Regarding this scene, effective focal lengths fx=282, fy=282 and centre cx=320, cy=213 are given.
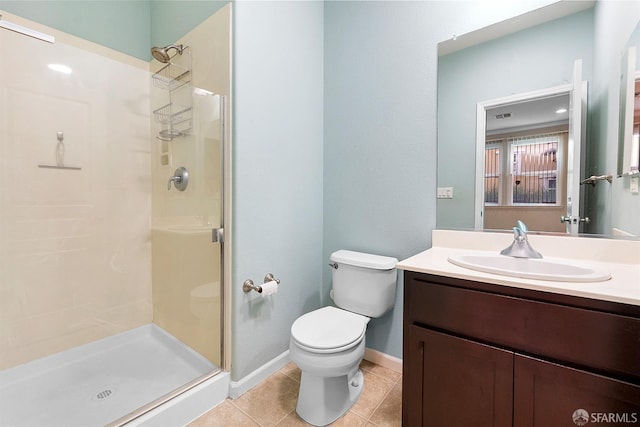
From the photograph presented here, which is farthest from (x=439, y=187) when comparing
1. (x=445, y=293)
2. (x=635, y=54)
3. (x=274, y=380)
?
(x=274, y=380)

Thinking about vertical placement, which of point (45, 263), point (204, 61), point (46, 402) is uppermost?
point (204, 61)

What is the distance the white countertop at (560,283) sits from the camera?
2.71 ft

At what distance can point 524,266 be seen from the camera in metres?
1.24

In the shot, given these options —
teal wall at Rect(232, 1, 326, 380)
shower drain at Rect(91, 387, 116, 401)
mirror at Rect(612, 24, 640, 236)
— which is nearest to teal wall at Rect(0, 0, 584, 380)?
teal wall at Rect(232, 1, 326, 380)

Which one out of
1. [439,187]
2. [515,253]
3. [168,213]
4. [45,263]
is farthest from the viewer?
[168,213]

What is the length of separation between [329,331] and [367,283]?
36 cm

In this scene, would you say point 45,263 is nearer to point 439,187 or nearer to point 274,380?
point 274,380

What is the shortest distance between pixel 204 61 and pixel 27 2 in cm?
107

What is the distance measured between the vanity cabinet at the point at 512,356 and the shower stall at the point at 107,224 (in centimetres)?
106

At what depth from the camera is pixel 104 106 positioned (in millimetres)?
1925

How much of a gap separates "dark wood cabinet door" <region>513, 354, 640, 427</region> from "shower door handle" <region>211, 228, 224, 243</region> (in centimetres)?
139

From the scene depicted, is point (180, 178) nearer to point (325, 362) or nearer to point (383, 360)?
point (325, 362)

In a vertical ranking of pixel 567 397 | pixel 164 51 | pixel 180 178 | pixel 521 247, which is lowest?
pixel 567 397

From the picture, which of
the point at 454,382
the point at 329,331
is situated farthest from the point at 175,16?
the point at 454,382
